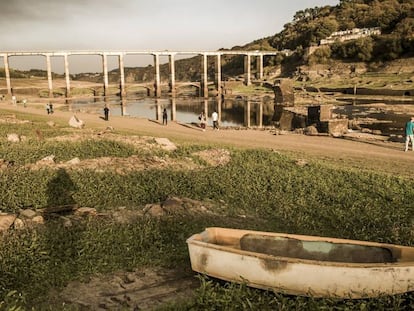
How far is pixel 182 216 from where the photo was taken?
1150 centimetres

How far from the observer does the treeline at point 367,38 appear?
109 m

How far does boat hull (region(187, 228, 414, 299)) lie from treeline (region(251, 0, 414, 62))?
4531 inches

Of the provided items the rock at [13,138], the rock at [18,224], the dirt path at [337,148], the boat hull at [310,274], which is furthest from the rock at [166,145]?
the boat hull at [310,274]

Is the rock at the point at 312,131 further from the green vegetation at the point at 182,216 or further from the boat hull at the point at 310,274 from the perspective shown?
the boat hull at the point at 310,274

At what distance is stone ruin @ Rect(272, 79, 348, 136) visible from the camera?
110 ft

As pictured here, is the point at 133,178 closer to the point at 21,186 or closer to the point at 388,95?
the point at 21,186

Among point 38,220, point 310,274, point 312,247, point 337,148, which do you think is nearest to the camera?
point 310,274

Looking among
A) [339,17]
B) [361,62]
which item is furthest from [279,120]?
[339,17]

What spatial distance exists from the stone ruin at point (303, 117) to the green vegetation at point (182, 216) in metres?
15.8

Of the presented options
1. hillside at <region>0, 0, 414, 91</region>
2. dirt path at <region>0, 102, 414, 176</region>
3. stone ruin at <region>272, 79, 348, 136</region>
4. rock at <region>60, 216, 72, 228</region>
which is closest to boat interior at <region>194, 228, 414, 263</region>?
rock at <region>60, 216, 72, 228</region>

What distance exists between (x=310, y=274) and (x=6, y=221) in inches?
311

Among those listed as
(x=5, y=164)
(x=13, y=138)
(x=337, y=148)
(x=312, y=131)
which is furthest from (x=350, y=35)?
(x=5, y=164)

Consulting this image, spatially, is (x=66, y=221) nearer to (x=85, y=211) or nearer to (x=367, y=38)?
(x=85, y=211)

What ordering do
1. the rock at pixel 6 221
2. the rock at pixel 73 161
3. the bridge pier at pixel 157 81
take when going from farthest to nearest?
the bridge pier at pixel 157 81 → the rock at pixel 73 161 → the rock at pixel 6 221
